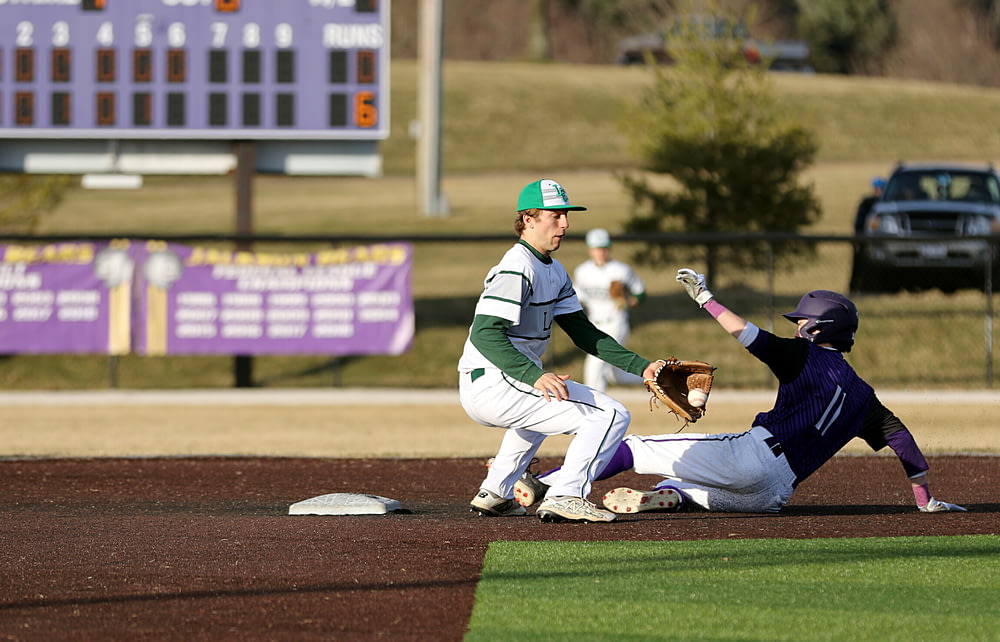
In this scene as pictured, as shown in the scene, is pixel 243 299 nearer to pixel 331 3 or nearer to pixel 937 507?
pixel 331 3

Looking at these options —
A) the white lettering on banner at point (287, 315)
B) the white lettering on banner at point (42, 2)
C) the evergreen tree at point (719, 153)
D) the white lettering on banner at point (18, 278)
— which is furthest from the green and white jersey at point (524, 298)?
the evergreen tree at point (719, 153)

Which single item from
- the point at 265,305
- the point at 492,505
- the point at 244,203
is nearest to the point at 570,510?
the point at 492,505

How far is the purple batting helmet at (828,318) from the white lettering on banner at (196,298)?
10947mm

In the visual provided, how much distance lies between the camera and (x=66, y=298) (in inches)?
678

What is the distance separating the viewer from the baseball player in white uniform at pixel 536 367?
699cm

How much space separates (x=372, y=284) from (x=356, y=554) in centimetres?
1097

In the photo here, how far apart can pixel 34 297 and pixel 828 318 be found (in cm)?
1228

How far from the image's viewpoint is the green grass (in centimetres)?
511

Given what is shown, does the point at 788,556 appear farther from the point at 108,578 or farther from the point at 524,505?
the point at 108,578

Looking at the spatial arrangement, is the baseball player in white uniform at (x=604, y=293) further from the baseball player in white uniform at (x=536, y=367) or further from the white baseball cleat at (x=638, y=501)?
the baseball player in white uniform at (x=536, y=367)

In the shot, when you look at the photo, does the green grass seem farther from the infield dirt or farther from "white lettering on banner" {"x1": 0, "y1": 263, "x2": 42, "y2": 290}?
"white lettering on banner" {"x1": 0, "y1": 263, "x2": 42, "y2": 290}

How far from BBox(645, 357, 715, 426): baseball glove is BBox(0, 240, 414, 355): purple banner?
9.91 m

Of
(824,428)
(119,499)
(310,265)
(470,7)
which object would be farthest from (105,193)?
(470,7)

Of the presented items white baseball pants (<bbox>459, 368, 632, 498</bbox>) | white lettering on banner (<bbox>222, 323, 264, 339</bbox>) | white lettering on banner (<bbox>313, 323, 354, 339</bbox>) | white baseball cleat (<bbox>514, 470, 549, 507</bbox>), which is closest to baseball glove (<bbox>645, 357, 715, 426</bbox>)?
white baseball pants (<bbox>459, 368, 632, 498</bbox>)
